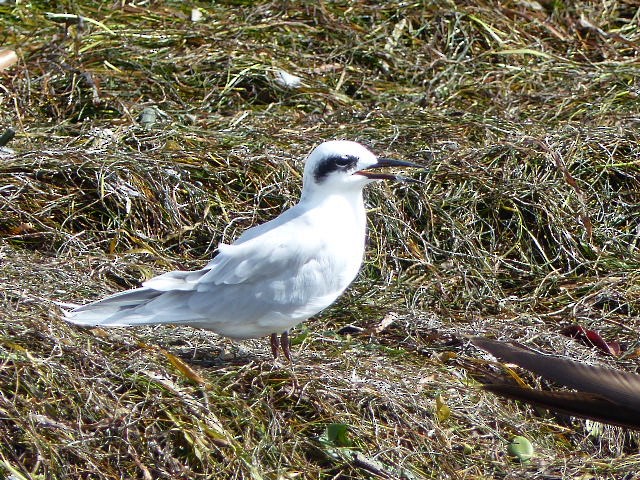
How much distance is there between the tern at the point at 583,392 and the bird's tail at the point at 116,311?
5.51ft

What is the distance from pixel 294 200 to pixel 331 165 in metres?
0.89

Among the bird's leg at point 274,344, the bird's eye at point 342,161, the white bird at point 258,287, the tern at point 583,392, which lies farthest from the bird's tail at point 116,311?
the tern at point 583,392

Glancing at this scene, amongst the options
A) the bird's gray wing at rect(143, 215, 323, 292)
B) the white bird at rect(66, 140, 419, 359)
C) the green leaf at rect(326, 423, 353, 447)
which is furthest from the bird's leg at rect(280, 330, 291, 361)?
the green leaf at rect(326, 423, 353, 447)

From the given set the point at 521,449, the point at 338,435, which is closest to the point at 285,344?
the point at 338,435

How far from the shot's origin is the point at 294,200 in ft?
15.1

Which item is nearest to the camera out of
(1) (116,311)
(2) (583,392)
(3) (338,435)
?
(2) (583,392)

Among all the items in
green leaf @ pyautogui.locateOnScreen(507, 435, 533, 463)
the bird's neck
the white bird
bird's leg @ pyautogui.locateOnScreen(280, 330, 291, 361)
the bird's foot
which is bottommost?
green leaf @ pyautogui.locateOnScreen(507, 435, 533, 463)

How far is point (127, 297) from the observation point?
11.5ft

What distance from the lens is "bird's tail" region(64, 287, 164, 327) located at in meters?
3.40

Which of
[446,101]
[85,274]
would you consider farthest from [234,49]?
[85,274]

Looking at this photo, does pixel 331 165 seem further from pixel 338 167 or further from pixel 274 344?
pixel 274 344

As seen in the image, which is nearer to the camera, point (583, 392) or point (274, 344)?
point (583, 392)

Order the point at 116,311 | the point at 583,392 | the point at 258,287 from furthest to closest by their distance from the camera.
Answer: the point at 258,287
the point at 116,311
the point at 583,392

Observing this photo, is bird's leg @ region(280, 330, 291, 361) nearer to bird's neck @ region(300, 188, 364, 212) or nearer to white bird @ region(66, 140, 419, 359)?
white bird @ region(66, 140, 419, 359)
